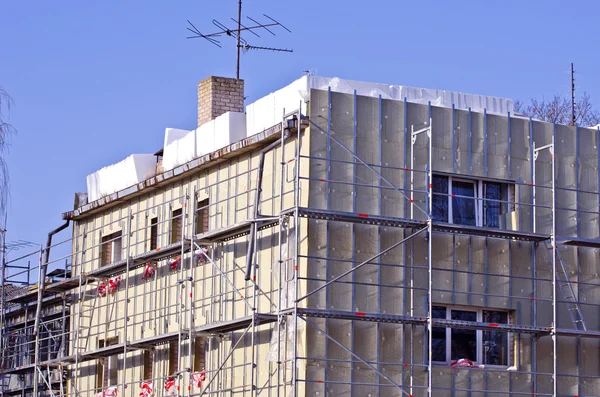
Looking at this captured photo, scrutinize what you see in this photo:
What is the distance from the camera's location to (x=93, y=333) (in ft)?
92.1

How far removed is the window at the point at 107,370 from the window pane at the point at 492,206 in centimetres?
891

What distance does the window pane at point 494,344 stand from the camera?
22359 millimetres

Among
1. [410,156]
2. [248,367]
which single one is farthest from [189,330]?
[410,156]

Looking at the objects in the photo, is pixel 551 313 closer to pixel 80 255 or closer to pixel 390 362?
pixel 390 362

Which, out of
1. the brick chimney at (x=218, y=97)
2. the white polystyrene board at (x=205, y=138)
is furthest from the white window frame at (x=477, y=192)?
the brick chimney at (x=218, y=97)

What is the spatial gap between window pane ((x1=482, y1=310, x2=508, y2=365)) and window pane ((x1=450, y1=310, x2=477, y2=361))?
0.78ft

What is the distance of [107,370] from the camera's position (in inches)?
1077

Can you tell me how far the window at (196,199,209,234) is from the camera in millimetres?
25000

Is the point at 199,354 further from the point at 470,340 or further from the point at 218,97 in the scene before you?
the point at 218,97

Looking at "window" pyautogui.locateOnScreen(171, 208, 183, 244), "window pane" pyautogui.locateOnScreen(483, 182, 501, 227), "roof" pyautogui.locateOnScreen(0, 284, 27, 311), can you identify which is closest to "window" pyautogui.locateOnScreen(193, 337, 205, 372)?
"window" pyautogui.locateOnScreen(171, 208, 183, 244)

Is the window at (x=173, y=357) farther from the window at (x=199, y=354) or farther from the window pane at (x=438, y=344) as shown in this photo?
the window pane at (x=438, y=344)

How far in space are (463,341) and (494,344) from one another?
0.64 m

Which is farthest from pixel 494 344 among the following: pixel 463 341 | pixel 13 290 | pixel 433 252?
pixel 13 290

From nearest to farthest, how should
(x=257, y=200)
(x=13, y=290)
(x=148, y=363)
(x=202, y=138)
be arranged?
(x=257, y=200) → (x=202, y=138) → (x=148, y=363) → (x=13, y=290)
